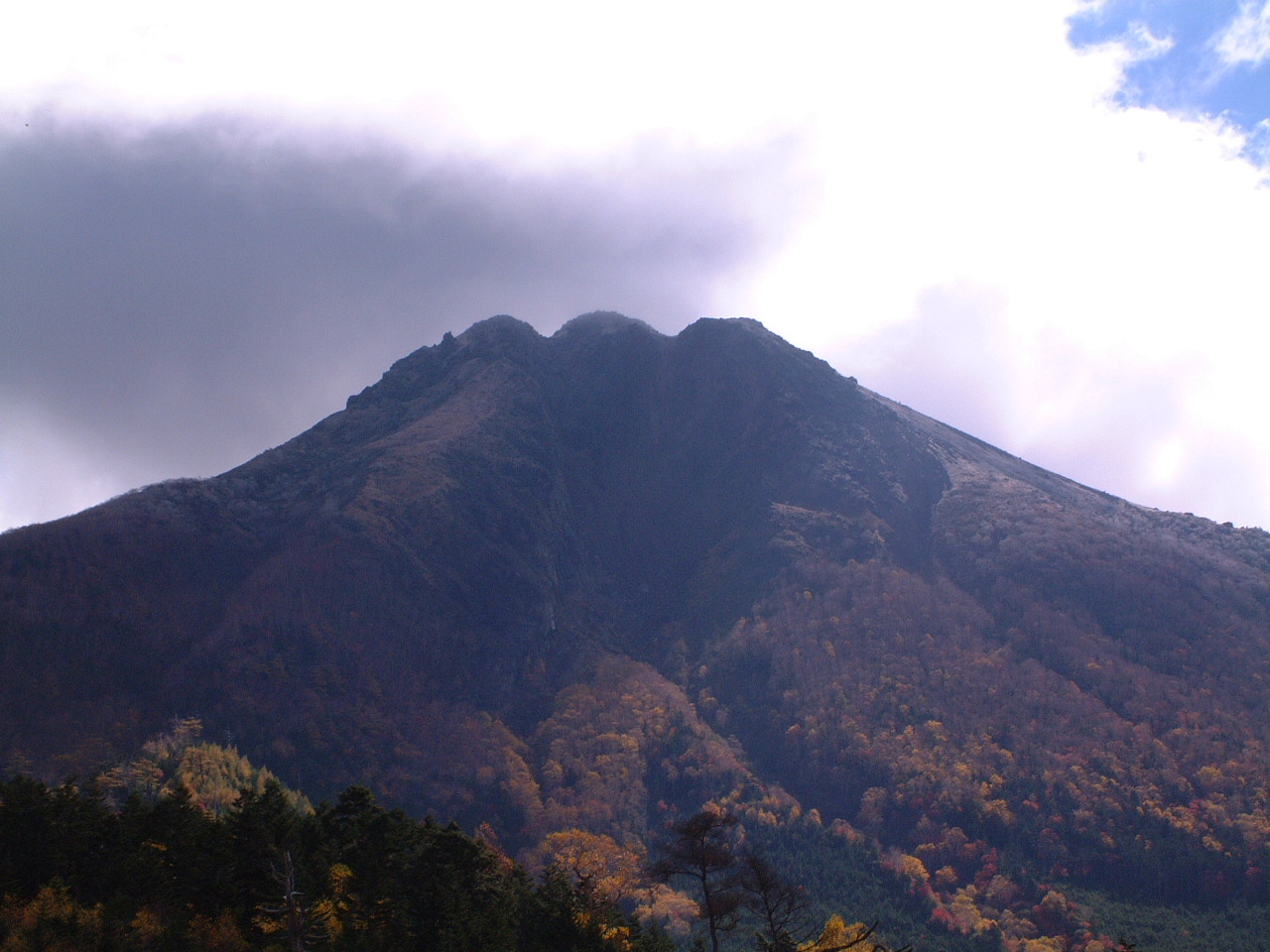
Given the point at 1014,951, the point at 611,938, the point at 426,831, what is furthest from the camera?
the point at 1014,951

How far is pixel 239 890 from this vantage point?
61.3 meters

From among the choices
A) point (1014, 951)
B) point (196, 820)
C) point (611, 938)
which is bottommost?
point (1014, 951)

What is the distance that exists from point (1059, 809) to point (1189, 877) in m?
26.1

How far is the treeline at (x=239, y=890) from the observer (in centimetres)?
5662

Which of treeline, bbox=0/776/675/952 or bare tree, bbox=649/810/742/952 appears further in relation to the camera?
treeline, bbox=0/776/675/952

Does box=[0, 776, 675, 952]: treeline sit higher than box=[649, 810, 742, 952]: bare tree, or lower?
lower

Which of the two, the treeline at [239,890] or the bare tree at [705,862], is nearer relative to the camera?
the bare tree at [705,862]

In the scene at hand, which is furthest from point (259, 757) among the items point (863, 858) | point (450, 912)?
point (450, 912)

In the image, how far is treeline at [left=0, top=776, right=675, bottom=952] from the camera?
186 feet

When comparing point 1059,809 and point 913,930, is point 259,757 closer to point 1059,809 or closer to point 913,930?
point 913,930

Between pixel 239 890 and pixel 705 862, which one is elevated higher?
pixel 705 862

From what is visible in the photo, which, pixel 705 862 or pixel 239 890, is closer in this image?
pixel 705 862

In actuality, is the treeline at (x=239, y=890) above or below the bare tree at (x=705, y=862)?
below

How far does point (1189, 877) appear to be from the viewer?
176125mm
